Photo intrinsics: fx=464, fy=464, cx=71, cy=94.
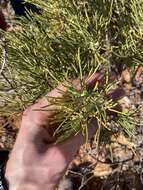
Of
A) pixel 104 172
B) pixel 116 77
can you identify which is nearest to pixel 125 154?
pixel 104 172

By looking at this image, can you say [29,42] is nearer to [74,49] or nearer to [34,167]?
[74,49]

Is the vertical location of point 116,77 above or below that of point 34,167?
above

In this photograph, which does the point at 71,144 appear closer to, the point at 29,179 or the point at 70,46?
the point at 29,179

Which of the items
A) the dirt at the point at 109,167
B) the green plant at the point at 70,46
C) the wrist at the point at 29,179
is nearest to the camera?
the wrist at the point at 29,179

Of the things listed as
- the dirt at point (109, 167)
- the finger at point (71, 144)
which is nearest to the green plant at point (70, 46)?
the finger at point (71, 144)

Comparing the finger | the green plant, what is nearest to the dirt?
the green plant

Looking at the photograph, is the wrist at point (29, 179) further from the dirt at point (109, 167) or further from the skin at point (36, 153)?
the dirt at point (109, 167)

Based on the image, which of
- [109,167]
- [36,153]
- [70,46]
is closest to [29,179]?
[36,153]

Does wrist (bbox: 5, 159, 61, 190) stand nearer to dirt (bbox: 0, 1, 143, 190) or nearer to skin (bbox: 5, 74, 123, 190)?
skin (bbox: 5, 74, 123, 190)
